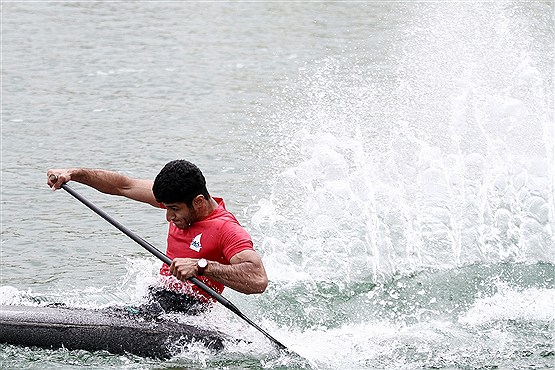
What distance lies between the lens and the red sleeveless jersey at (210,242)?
7102 mm

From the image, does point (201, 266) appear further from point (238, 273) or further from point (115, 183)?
point (115, 183)

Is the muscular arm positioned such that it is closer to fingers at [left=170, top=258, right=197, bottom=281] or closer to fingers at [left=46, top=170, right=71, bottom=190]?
fingers at [left=170, top=258, right=197, bottom=281]

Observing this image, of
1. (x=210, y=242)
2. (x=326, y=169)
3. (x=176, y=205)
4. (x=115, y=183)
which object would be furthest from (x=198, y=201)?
(x=326, y=169)

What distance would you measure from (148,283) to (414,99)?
21.5 feet

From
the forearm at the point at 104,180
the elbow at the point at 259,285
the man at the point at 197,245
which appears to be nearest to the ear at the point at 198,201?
the man at the point at 197,245

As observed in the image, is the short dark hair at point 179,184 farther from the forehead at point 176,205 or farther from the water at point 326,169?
the water at point 326,169

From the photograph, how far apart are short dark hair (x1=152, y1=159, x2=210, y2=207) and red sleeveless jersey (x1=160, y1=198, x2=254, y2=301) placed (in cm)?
21

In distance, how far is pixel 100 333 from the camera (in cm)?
734

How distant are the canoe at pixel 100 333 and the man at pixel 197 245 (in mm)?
163

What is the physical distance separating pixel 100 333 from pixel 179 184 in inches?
44.8

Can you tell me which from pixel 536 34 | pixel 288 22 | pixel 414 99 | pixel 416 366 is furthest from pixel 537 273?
pixel 288 22

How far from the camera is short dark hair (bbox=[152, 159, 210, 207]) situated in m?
6.99

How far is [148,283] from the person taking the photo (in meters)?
7.59

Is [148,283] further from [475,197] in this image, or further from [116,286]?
[475,197]
